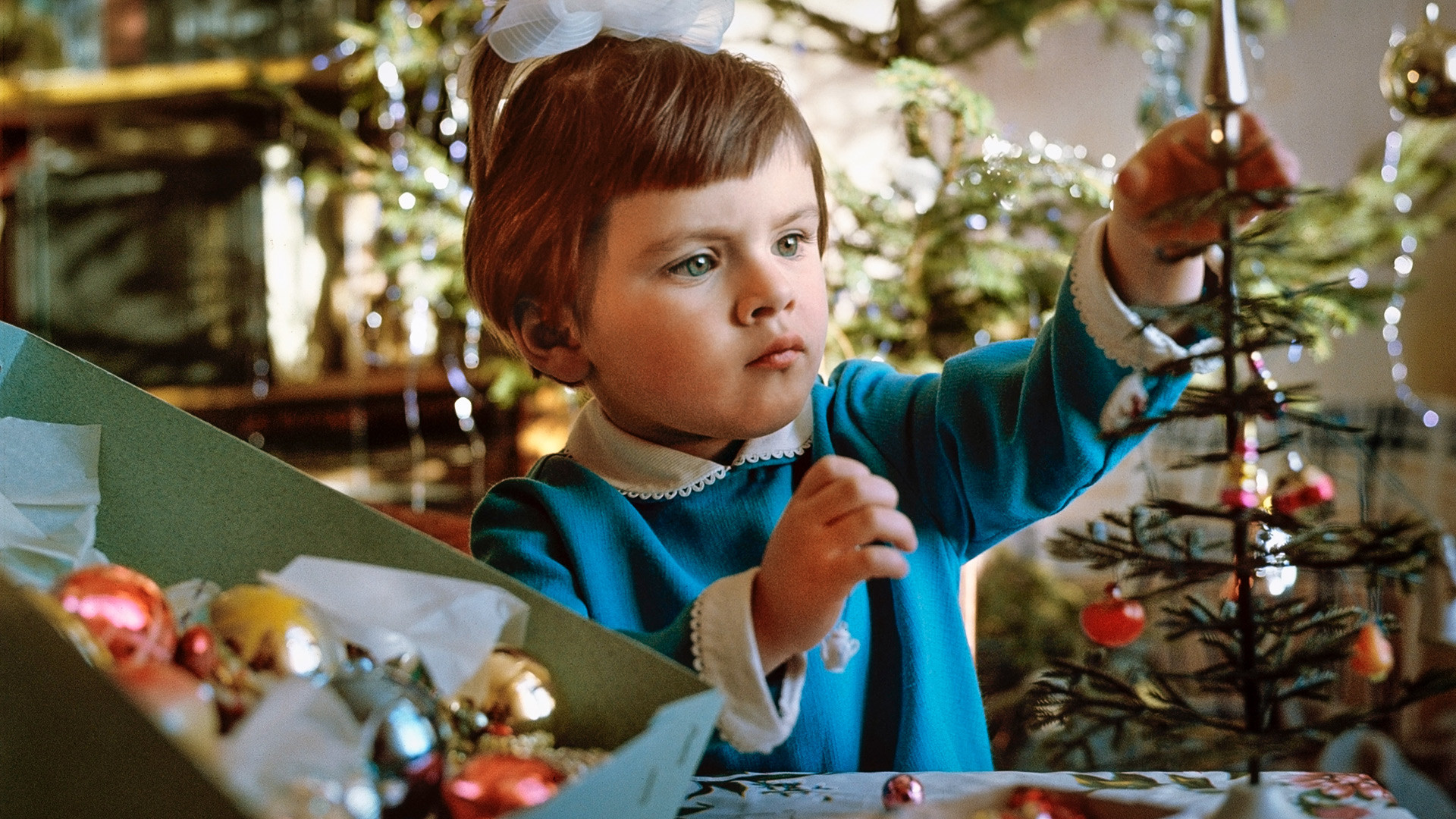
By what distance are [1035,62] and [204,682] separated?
9.10 ft

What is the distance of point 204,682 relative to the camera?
0.45m

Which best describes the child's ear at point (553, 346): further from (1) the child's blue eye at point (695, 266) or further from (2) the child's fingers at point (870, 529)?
(2) the child's fingers at point (870, 529)

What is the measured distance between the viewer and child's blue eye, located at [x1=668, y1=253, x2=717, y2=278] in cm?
65

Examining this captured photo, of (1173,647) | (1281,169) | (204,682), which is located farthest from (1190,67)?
(204,682)

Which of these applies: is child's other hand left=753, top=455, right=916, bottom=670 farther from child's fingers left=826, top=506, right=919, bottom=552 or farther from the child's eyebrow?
the child's eyebrow

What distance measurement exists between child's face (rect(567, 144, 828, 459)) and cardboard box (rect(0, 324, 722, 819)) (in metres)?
0.20

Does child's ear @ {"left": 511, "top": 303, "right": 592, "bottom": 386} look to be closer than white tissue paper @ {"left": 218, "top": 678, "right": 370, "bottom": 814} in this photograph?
No

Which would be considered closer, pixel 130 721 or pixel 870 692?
pixel 130 721

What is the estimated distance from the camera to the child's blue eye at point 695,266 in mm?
649

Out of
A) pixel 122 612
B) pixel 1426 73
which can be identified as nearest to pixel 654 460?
pixel 122 612

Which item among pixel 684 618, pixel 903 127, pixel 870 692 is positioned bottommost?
pixel 870 692

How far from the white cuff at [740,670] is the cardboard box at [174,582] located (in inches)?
1.9

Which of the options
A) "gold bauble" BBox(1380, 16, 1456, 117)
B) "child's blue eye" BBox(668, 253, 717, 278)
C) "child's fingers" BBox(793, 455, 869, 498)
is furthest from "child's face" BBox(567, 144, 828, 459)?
"gold bauble" BBox(1380, 16, 1456, 117)

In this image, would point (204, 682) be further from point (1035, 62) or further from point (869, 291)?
point (1035, 62)
